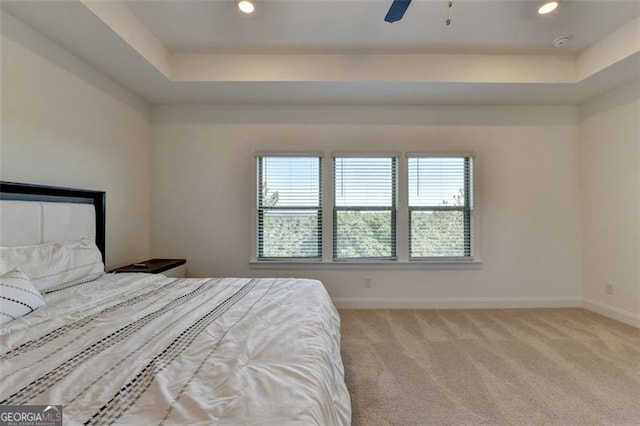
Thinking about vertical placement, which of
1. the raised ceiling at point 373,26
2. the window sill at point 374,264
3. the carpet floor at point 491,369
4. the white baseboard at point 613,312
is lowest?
the carpet floor at point 491,369

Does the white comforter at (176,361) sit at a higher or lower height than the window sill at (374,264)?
higher

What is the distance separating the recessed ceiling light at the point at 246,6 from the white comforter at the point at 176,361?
2.22 m

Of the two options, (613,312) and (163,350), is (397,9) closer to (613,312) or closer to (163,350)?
(163,350)

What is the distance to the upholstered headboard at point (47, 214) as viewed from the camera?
1893mm

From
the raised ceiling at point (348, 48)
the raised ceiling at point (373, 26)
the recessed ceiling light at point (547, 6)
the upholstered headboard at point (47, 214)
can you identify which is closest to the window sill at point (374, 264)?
the upholstered headboard at point (47, 214)

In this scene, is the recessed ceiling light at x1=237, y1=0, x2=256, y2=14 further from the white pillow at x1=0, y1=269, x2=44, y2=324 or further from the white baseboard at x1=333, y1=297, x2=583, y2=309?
the white baseboard at x1=333, y1=297, x2=583, y2=309

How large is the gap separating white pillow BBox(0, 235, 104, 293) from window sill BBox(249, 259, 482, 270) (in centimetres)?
168

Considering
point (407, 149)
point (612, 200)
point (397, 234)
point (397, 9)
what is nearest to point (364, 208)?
point (397, 234)

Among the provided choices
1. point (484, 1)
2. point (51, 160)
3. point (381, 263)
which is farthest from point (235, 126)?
→ point (484, 1)

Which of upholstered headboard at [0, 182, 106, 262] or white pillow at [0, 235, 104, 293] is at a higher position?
upholstered headboard at [0, 182, 106, 262]

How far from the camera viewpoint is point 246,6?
7.48 feet

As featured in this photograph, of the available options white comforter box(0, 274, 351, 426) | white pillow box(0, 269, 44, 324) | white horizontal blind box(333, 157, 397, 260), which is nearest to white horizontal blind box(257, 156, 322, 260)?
white horizontal blind box(333, 157, 397, 260)

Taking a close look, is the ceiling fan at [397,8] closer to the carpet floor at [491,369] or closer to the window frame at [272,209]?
the window frame at [272,209]

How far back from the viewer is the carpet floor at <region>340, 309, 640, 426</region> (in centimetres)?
174
